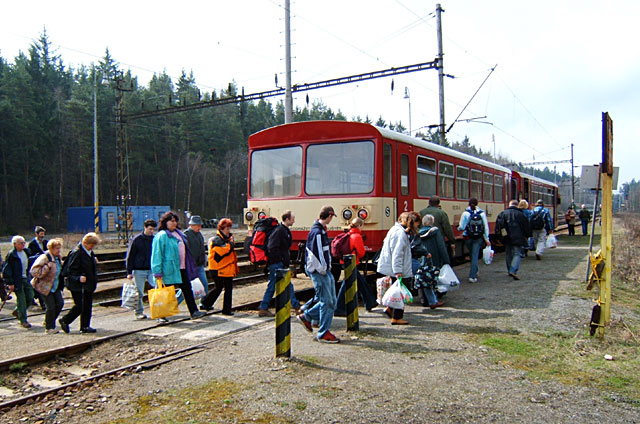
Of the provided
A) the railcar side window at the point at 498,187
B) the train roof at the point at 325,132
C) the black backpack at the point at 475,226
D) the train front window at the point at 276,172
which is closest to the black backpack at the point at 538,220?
the railcar side window at the point at 498,187

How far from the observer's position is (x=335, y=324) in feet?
24.9

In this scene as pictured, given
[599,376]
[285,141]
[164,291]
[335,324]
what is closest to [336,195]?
[285,141]

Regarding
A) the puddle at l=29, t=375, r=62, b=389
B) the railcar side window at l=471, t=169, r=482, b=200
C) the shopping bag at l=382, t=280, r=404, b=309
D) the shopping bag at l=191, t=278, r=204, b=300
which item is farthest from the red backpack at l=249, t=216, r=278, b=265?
the railcar side window at l=471, t=169, r=482, b=200

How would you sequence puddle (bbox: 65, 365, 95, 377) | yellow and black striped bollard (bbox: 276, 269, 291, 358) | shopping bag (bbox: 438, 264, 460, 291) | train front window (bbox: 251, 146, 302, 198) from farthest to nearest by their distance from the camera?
train front window (bbox: 251, 146, 302, 198) → shopping bag (bbox: 438, 264, 460, 291) → puddle (bbox: 65, 365, 95, 377) → yellow and black striped bollard (bbox: 276, 269, 291, 358)

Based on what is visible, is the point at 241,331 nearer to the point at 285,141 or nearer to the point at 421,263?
the point at 421,263

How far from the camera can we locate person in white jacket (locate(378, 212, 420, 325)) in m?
7.25

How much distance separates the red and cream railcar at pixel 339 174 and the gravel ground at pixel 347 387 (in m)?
3.14

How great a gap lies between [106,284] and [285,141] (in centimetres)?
636

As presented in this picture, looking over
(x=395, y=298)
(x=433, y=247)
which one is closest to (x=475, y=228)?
(x=433, y=247)

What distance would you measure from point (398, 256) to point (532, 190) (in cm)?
1822

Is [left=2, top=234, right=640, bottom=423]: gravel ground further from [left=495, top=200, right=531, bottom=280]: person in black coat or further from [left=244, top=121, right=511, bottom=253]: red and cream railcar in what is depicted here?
[left=495, top=200, right=531, bottom=280]: person in black coat

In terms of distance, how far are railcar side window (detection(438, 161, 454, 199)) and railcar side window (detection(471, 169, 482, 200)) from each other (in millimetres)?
1987

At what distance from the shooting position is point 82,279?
7410mm

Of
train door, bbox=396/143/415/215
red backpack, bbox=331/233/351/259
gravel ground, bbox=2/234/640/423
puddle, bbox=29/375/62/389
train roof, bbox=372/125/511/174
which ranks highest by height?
train roof, bbox=372/125/511/174
